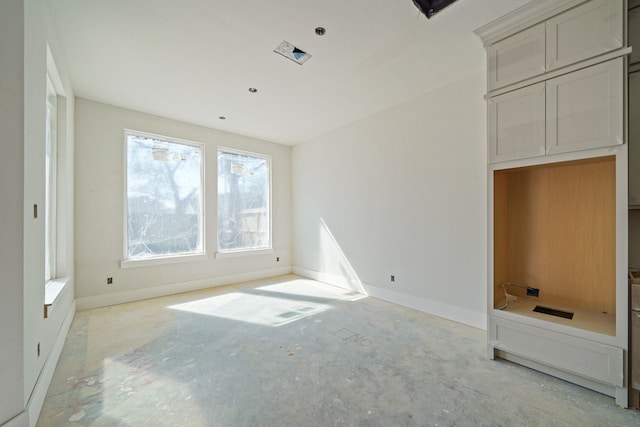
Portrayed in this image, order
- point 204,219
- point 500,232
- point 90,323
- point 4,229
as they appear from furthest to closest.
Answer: point 204,219, point 90,323, point 500,232, point 4,229

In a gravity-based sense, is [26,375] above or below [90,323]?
above

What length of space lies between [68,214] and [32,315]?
2.05 m

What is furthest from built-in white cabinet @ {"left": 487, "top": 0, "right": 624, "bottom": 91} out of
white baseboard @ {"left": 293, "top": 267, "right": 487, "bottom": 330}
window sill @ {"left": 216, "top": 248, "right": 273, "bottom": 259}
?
window sill @ {"left": 216, "top": 248, "right": 273, "bottom": 259}

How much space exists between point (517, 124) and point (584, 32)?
70cm

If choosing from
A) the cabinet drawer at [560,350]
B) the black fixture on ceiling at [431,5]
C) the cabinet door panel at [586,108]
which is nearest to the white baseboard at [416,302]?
the cabinet drawer at [560,350]

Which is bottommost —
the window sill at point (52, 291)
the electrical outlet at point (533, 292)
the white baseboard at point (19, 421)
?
the white baseboard at point (19, 421)

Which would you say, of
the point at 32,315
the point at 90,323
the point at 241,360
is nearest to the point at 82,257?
the point at 90,323

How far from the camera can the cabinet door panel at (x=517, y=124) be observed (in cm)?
209

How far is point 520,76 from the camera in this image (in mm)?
2182

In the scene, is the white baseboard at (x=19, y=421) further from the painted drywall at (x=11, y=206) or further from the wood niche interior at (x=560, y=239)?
the wood niche interior at (x=560, y=239)

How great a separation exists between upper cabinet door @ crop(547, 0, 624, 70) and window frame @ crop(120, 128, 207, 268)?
15.9 ft

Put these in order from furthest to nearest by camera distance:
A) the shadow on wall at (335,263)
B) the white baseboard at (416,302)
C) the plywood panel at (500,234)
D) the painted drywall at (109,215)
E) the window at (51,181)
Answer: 1. the shadow on wall at (335,263)
2. the painted drywall at (109,215)
3. the white baseboard at (416,302)
4. the window at (51,181)
5. the plywood panel at (500,234)

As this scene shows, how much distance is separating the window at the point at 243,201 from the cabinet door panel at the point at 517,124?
4318 millimetres

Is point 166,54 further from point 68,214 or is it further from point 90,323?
point 90,323
